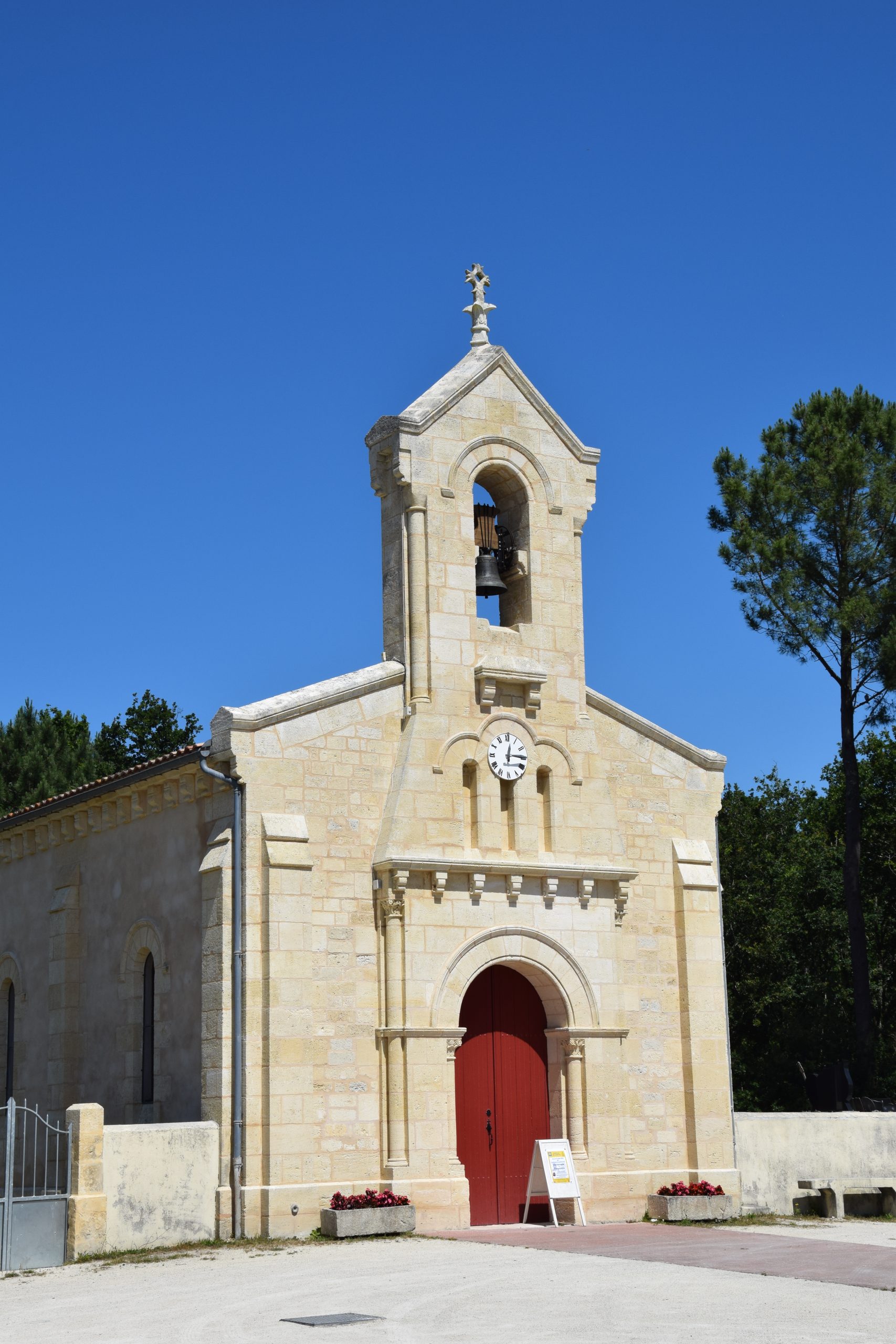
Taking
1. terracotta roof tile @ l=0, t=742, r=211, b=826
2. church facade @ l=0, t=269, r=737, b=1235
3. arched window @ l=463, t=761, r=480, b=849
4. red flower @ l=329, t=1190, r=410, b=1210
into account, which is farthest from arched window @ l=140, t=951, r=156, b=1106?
arched window @ l=463, t=761, r=480, b=849

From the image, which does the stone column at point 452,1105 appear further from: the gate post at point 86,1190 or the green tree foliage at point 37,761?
the green tree foliage at point 37,761

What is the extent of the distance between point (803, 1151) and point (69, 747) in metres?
29.7

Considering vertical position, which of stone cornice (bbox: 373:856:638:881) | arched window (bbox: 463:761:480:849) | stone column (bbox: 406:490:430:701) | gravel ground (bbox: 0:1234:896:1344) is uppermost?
stone column (bbox: 406:490:430:701)

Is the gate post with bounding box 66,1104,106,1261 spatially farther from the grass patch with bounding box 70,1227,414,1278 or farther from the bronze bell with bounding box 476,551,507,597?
the bronze bell with bounding box 476,551,507,597

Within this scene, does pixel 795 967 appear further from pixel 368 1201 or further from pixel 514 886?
pixel 368 1201

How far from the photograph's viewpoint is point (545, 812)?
21.4 m

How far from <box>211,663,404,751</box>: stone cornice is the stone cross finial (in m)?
5.40

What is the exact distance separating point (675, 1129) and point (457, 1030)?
12.8 ft

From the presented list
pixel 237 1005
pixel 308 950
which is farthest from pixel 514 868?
pixel 237 1005

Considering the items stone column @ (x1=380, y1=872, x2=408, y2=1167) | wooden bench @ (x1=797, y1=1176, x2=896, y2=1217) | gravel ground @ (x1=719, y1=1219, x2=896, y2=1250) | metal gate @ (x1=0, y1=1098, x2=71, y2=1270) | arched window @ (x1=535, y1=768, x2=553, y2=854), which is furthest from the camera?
wooden bench @ (x1=797, y1=1176, x2=896, y2=1217)

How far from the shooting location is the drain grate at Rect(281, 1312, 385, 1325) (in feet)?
41.0

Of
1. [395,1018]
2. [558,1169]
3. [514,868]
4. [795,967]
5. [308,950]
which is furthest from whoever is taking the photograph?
[795,967]

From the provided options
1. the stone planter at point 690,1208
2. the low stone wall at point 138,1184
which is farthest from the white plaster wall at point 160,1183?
the stone planter at point 690,1208

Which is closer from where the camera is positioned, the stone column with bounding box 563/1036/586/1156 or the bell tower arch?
the stone column with bounding box 563/1036/586/1156
